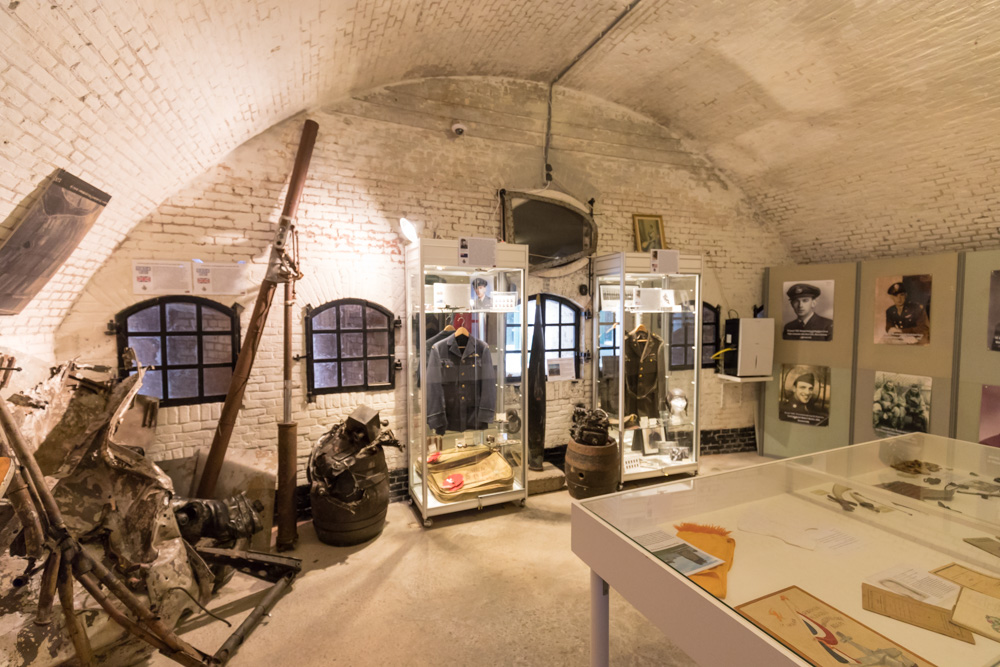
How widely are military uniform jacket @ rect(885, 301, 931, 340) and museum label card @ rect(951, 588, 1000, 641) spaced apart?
4868 mm

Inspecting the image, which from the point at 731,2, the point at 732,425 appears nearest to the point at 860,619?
the point at 731,2

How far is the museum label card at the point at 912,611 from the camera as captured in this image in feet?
4.48

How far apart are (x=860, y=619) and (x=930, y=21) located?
4.42m

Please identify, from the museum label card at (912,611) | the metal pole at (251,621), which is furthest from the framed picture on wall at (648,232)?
the metal pole at (251,621)

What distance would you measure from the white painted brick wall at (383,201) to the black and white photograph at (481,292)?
0.80 m

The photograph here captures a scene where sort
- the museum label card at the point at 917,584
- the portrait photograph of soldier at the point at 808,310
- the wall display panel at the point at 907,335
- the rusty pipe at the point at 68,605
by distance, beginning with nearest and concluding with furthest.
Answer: the museum label card at the point at 917,584, the rusty pipe at the point at 68,605, the wall display panel at the point at 907,335, the portrait photograph of soldier at the point at 808,310

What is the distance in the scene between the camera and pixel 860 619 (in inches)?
56.2

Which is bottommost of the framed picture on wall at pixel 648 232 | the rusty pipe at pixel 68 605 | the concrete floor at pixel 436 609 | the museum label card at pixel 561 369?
the concrete floor at pixel 436 609

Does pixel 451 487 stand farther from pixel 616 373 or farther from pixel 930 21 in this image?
pixel 930 21

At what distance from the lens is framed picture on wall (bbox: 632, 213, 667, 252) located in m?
5.96

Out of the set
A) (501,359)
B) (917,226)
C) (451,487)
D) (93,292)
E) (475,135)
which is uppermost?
(475,135)

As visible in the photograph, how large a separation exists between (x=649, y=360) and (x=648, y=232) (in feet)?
5.62

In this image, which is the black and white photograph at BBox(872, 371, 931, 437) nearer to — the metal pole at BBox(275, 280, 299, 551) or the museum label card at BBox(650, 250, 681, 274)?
the museum label card at BBox(650, 250, 681, 274)

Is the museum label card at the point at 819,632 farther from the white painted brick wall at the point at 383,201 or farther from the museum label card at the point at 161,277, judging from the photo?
the museum label card at the point at 161,277
